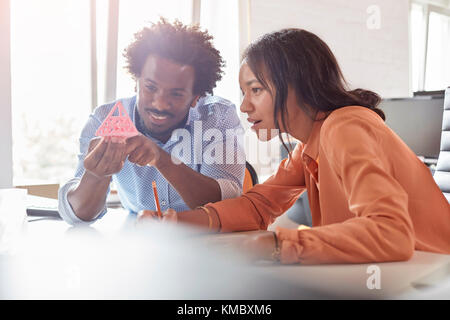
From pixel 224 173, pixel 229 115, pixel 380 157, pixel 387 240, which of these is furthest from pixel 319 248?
pixel 229 115

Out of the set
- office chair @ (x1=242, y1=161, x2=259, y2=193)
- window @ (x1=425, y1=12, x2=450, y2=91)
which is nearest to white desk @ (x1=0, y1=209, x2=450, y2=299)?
office chair @ (x1=242, y1=161, x2=259, y2=193)

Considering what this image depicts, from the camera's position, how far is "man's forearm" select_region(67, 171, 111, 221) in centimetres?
98

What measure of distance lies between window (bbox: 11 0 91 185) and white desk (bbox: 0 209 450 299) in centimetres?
226

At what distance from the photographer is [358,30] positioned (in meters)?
4.36

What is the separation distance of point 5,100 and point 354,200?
7.22 feet

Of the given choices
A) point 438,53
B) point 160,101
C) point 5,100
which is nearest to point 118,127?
point 160,101

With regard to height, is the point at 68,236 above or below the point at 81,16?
below

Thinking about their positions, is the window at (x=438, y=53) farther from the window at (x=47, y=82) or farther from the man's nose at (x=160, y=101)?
the man's nose at (x=160, y=101)

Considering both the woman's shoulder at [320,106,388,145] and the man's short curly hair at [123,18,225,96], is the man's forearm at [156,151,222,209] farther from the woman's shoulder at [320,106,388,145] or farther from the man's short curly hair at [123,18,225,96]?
the woman's shoulder at [320,106,388,145]

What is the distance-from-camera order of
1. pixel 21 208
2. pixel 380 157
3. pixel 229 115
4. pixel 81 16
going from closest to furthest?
1. pixel 380 157
2. pixel 21 208
3. pixel 229 115
4. pixel 81 16

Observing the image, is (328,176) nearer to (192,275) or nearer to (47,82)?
(192,275)
